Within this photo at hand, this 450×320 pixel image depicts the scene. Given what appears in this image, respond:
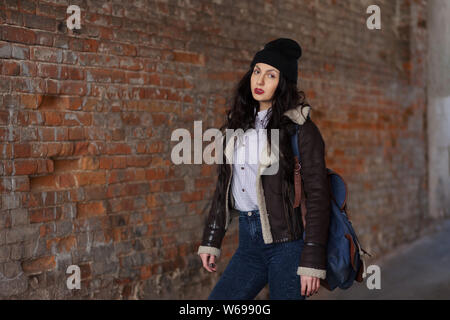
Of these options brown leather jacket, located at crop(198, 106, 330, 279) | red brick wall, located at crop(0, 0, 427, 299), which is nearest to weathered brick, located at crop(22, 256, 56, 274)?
red brick wall, located at crop(0, 0, 427, 299)

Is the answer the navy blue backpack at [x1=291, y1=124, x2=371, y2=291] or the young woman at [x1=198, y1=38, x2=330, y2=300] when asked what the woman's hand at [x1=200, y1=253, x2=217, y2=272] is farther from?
the navy blue backpack at [x1=291, y1=124, x2=371, y2=291]

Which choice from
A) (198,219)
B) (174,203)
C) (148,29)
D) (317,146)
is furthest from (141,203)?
(317,146)

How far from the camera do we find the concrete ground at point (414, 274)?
495cm

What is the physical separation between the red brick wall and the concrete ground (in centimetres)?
97

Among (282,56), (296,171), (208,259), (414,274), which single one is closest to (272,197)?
(296,171)

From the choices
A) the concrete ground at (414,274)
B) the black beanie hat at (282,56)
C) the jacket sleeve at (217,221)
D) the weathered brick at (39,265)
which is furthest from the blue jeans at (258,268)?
the concrete ground at (414,274)

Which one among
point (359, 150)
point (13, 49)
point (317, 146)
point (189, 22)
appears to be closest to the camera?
point (317, 146)

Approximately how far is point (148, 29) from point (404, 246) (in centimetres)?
432

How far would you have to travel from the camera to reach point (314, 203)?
2.28 metres

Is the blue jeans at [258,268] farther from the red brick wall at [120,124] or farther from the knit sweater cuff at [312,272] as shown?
the red brick wall at [120,124]

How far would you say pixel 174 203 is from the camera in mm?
4043

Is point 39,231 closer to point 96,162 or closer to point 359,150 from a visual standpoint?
point 96,162

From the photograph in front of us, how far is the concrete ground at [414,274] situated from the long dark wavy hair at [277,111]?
291cm

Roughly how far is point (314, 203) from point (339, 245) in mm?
204
